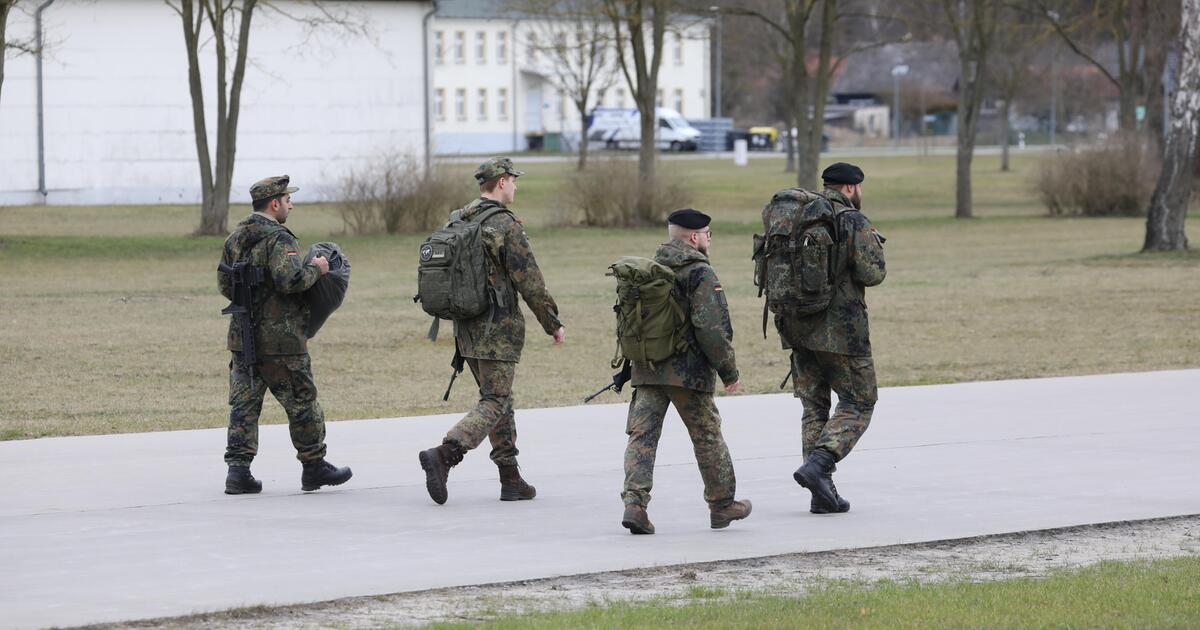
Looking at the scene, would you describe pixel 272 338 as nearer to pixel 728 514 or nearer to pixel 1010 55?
pixel 728 514

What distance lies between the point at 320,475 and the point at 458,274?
4.63 ft

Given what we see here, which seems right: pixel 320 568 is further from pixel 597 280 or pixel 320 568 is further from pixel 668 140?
pixel 668 140

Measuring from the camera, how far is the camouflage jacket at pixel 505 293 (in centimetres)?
821

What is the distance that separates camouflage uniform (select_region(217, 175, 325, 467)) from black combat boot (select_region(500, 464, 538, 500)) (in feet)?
3.32

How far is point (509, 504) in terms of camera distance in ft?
27.9

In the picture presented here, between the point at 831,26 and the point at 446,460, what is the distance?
32.9 m

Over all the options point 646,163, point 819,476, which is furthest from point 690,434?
point 646,163

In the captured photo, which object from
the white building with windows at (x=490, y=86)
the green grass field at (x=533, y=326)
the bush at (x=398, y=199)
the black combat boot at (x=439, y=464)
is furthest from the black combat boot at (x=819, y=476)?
the white building with windows at (x=490, y=86)

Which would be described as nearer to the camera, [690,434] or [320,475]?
[690,434]

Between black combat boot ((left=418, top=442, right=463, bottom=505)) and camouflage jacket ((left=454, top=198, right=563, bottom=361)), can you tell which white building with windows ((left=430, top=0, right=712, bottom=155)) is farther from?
black combat boot ((left=418, top=442, right=463, bottom=505))

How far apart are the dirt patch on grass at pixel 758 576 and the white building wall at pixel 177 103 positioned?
36934mm

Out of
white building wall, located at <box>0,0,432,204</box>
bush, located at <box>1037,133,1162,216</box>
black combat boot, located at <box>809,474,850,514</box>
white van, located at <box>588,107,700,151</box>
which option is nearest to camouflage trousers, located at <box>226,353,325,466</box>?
black combat boot, located at <box>809,474,850,514</box>

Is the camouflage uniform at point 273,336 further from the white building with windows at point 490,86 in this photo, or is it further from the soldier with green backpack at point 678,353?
the white building with windows at point 490,86

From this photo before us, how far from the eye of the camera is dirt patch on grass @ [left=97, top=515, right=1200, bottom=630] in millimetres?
6125
